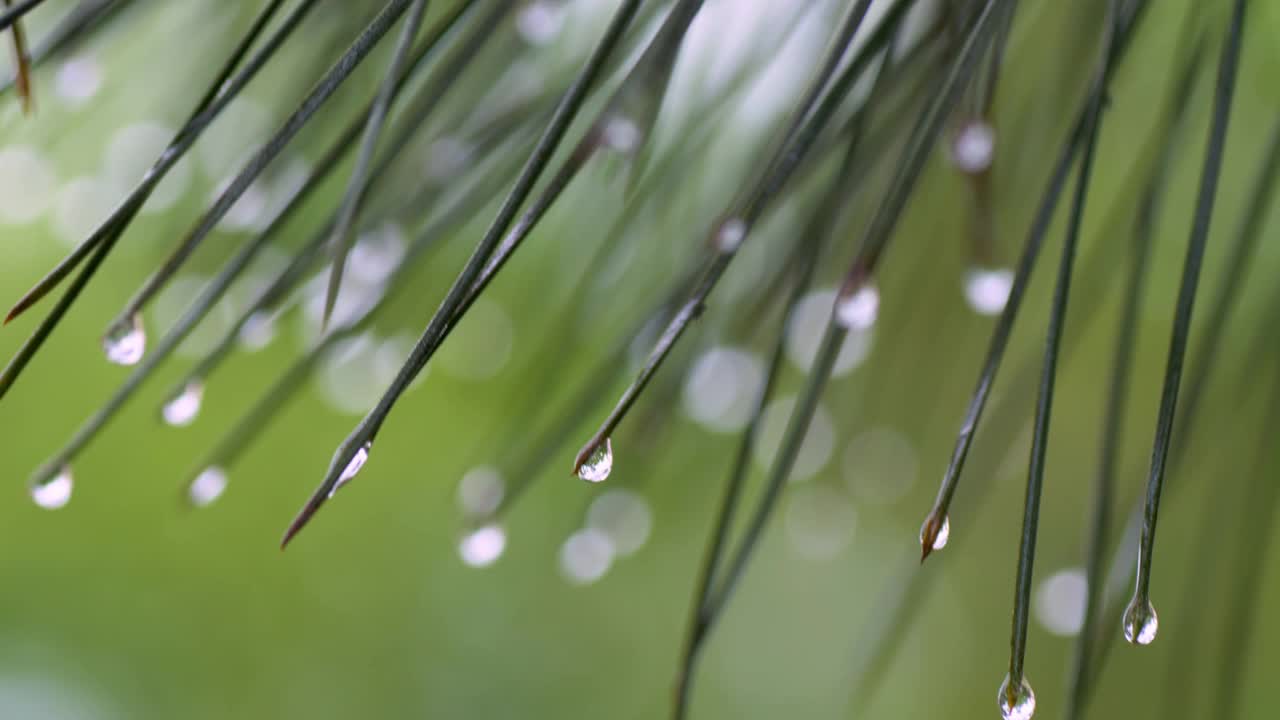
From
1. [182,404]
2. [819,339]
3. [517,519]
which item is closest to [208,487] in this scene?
[182,404]

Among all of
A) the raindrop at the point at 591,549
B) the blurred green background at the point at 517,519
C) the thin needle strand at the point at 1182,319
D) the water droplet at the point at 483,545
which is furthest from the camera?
the blurred green background at the point at 517,519

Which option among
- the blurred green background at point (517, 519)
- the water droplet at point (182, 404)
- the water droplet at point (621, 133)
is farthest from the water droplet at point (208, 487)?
the blurred green background at point (517, 519)

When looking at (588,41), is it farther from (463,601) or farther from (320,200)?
(463,601)

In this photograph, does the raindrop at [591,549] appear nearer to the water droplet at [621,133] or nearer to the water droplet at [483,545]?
the water droplet at [483,545]

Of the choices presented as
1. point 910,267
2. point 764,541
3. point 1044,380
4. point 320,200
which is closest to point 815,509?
point 764,541

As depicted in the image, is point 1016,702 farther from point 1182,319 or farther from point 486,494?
point 486,494

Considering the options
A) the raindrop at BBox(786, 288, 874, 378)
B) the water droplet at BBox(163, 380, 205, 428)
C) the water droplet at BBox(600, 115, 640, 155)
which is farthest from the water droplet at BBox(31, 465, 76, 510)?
the raindrop at BBox(786, 288, 874, 378)

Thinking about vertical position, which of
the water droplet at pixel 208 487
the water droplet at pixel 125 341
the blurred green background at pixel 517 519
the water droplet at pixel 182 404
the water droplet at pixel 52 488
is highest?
the water droplet at pixel 125 341
